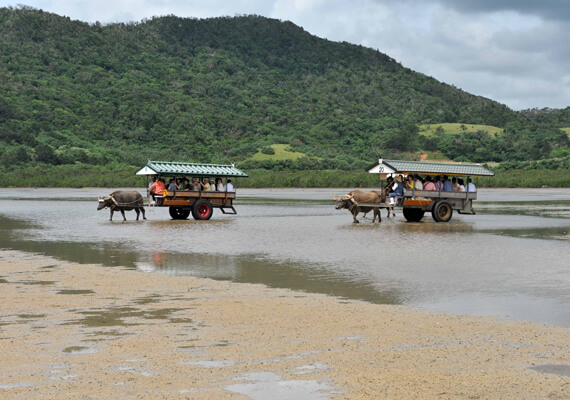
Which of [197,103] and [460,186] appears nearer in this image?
[460,186]

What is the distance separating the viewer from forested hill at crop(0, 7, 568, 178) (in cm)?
12375

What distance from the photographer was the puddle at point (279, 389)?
6230 millimetres

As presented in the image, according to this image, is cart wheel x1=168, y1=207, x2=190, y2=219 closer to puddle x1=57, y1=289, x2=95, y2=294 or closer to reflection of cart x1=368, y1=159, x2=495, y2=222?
reflection of cart x1=368, y1=159, x2=495, y2=222

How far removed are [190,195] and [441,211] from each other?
10.2 meters

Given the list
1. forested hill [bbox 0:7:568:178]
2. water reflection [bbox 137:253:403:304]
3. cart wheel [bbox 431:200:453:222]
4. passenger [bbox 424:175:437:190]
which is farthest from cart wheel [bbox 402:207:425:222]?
forested hill [bbox 0:7:568:178]

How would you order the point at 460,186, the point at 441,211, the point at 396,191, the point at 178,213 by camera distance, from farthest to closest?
1. the point at 178,213
2. the point at 460,186
3. the point at 441,211
4. the point at 396,191

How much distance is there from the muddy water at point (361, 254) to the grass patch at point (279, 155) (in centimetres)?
8985

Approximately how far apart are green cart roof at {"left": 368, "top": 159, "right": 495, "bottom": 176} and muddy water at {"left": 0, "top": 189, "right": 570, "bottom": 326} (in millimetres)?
2176

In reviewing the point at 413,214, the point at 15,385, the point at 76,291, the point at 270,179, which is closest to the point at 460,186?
the point at 413,214

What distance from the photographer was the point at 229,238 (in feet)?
71.7

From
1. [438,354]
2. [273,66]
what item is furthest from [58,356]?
[273,66]

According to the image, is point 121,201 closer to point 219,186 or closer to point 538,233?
point 219,186

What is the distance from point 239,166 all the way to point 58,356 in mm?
104129

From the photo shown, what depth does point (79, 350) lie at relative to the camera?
767cm
